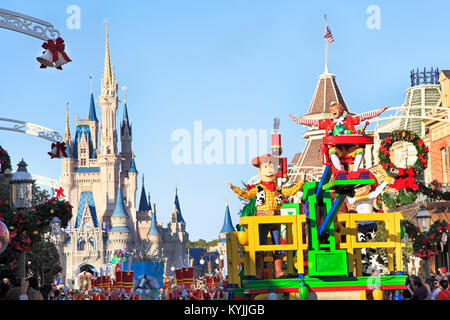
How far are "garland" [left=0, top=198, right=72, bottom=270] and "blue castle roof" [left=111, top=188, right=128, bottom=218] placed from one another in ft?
478

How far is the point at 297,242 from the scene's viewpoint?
1297cm

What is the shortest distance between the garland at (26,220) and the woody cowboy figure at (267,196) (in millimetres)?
4500

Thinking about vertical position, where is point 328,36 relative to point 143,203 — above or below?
above

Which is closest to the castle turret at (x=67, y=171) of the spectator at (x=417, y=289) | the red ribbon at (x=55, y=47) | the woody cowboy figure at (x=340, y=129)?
the red ribbon at (x=55, y=47)

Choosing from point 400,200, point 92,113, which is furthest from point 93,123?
point 400,200

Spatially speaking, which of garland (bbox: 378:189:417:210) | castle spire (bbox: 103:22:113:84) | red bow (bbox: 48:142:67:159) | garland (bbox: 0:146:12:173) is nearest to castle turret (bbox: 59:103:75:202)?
castle spire (bbox: 103:22:113:84)

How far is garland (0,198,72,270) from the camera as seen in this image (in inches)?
671

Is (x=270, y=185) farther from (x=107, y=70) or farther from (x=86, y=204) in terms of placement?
(x=107, y=70)

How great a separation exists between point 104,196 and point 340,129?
159310mm

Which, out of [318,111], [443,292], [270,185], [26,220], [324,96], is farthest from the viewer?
[324,96]

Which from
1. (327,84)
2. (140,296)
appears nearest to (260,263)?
(140,296)

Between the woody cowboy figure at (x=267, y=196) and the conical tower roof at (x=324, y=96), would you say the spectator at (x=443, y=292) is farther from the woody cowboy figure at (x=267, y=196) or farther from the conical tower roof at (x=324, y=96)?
the conical tower roof at (x=324, y=96)

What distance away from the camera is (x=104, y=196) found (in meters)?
170

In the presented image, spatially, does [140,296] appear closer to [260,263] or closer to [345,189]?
[260,263]
